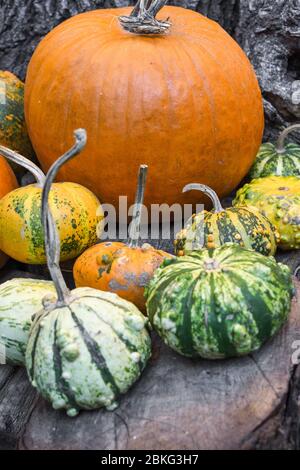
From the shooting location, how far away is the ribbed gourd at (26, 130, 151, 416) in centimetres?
179

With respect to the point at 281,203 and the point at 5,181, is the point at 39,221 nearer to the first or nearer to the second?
the point at 5,181

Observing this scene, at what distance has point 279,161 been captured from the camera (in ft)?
10.1

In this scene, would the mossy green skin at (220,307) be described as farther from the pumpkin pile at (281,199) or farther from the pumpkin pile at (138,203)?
the pumpkin pile at (281,199)

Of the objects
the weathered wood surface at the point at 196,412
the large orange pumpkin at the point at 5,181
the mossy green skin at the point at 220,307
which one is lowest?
the weathered wood surface at the point at 196,412

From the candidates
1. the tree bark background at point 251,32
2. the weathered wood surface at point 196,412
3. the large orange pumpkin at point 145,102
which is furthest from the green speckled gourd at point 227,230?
the tree bark background at point 251,32

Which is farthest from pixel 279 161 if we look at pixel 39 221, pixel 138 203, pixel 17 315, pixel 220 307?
pixel 17 315

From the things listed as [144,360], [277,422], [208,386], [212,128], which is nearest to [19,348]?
[144,360]

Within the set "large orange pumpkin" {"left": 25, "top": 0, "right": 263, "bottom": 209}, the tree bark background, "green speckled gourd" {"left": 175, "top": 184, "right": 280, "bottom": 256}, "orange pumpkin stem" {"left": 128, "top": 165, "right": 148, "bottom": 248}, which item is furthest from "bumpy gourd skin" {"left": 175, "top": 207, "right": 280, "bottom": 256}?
the tree bark background

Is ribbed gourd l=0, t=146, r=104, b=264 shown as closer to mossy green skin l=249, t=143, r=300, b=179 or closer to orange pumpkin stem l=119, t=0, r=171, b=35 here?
orange pumpkin stem l=119, t=0, r=171, b=35

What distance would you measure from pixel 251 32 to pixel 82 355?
2.28 metres

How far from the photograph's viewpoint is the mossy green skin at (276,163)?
10.00ft

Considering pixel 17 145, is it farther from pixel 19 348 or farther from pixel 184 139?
pixel 19 348

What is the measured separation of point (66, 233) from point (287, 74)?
5.34 ft
